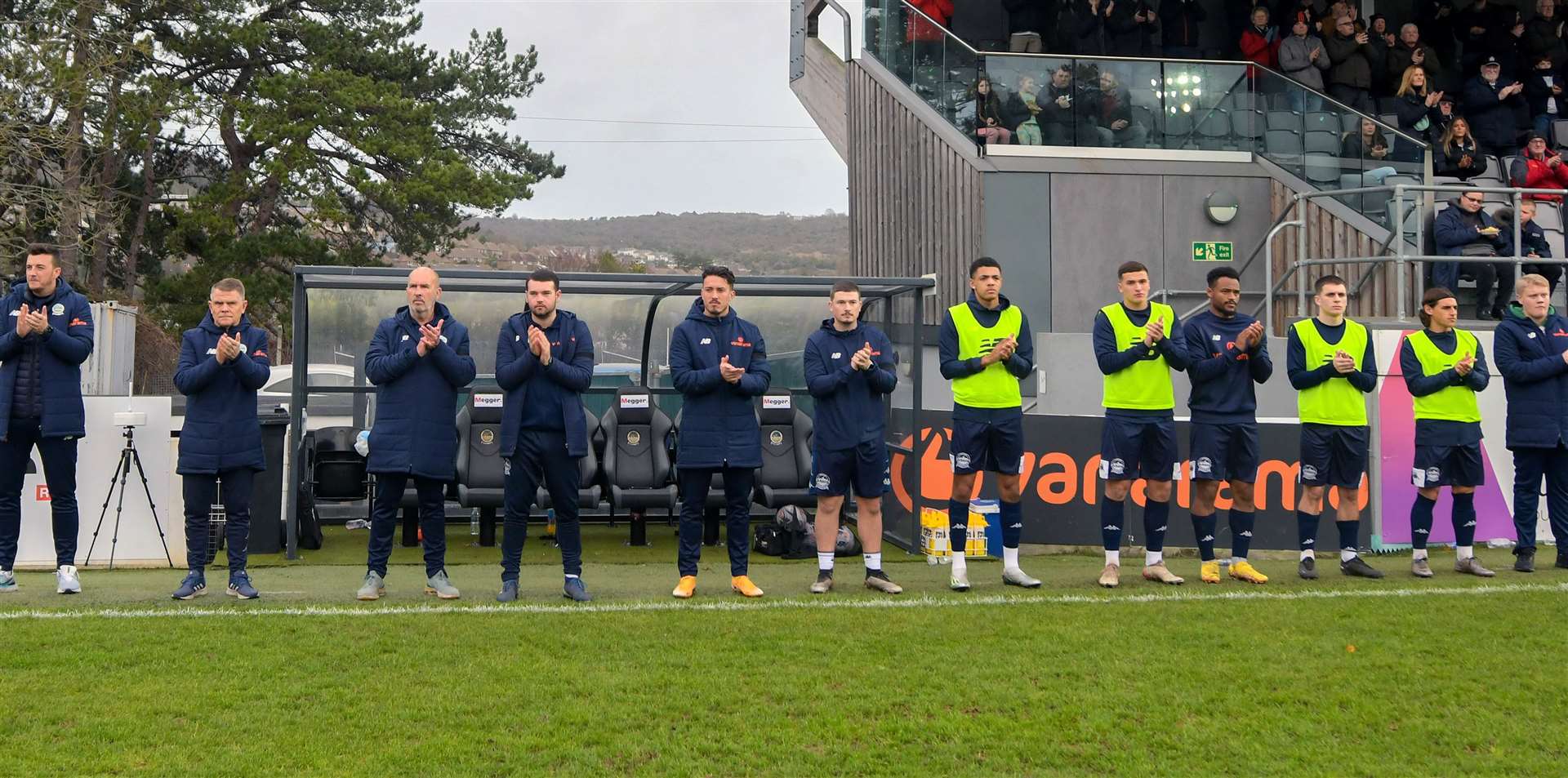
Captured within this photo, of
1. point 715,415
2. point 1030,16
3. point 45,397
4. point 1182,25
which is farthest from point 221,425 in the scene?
point 1182,25

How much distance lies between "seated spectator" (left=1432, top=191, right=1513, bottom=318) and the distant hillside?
85.0 meters

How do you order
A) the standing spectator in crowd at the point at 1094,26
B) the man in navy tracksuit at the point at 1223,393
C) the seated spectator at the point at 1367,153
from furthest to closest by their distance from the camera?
the standing spectator in crowd at the point at 1094,26
the seated spectator at the point at 1367,153
the man in navy tracksuit at the point at 1223,393

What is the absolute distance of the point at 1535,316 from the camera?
9.59m

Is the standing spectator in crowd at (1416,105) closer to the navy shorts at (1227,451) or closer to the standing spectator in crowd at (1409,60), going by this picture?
the standing spectator in crowd at (1409,60)

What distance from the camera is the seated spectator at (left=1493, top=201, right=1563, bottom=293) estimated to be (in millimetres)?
13898

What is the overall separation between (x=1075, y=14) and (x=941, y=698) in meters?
15.8

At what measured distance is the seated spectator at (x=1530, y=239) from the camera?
1390 centimetres

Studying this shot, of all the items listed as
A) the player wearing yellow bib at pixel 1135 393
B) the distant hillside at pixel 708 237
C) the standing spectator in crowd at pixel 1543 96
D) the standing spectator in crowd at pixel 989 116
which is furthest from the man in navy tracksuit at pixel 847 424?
the distant hillside at pixel 708 237

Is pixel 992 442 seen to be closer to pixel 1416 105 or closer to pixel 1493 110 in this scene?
pixel 1416 105

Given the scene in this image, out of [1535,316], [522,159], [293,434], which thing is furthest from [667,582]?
[522,159]

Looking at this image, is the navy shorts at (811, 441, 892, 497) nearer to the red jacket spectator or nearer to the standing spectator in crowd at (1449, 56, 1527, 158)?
the red jacket spectator

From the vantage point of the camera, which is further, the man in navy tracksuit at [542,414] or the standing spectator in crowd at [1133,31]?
the standing spectator in crowd at [1133,31]

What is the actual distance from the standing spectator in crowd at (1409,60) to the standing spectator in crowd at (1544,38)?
1.38 metres

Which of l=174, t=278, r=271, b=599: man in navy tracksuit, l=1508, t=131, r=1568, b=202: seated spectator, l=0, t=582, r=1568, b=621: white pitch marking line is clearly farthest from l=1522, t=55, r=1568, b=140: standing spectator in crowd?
l=174, t=278, r=271, b=599: man in navy tracksuit
